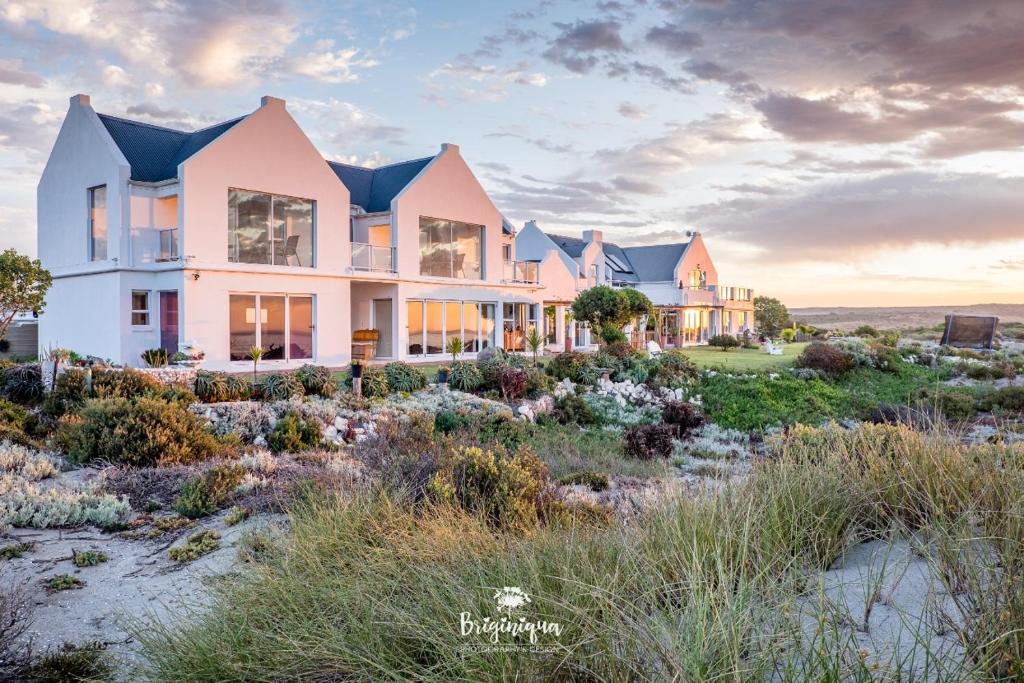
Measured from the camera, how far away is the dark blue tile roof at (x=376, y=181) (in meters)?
25.2

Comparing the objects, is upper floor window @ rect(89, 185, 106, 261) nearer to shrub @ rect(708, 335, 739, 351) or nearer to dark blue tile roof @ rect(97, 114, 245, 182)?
dark blue tile roof @ rect(97, 114, 245, 182)

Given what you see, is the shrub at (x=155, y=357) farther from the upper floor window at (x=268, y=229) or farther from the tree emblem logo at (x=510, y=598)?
the tree emblem logo at (x=510, y=598)

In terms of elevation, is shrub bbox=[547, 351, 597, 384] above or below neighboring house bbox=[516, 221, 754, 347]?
below

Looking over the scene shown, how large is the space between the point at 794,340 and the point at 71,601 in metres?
45.2

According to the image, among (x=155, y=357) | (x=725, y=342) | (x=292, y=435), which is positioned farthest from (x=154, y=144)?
(x=725, y=342)

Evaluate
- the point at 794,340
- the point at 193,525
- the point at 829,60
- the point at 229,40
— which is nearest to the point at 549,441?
the point at 193,525

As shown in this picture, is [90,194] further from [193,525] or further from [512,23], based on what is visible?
[193,525]

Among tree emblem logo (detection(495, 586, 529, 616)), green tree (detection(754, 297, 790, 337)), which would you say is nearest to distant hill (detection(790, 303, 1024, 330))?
green tree (detection(754, 297, 790, 337))

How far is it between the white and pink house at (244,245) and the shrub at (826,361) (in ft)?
39.7

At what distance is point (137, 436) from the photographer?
28.9 feet

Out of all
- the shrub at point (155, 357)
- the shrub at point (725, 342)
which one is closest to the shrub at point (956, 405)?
the shrub at point (155, 357)

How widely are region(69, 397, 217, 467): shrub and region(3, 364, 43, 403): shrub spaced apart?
11.6ft

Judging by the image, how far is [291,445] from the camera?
1029 cm

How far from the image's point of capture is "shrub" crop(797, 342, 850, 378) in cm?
2220
